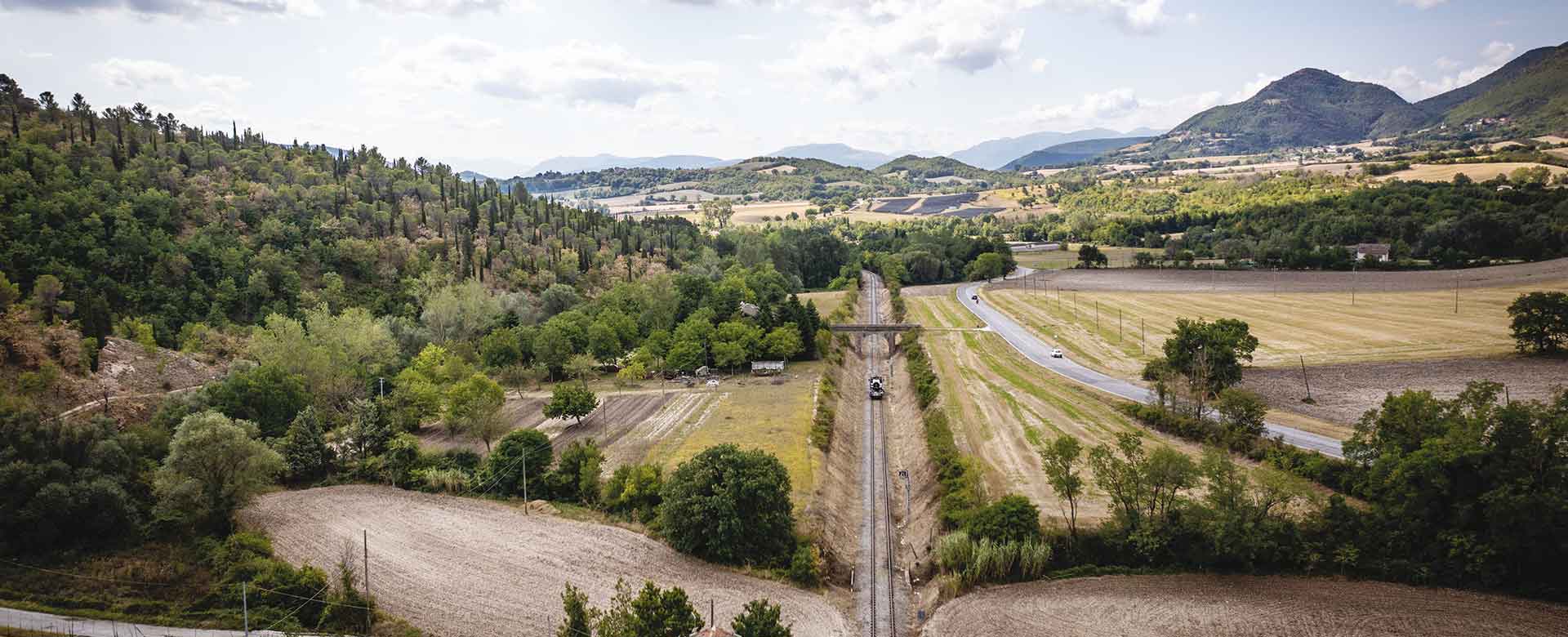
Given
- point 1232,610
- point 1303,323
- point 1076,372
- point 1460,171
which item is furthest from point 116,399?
point 1460,171

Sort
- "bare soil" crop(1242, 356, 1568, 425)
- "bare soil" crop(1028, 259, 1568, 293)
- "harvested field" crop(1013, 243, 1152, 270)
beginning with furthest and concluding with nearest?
"harvested field" crop(1013, 243, 1152, 270) < "bare soil" crop(1028, 259, 1568, 293) < "bare soil" crop(1242, 356, 1568, 425)

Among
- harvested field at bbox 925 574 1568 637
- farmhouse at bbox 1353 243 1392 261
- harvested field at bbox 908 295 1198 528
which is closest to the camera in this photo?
harvested field at bbox 925 574 1568 637

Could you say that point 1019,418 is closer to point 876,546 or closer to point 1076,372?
point 1076,372

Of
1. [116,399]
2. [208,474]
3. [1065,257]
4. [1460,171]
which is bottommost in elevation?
[208,474]

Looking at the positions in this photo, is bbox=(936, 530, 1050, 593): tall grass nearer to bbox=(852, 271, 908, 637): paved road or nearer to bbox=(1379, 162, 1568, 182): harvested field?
bbox=(852, 271, 908, 637): paved road

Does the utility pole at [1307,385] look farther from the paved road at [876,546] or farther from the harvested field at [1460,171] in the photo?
the harvested field at [1460,171]

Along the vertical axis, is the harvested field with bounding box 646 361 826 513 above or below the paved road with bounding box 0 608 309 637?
above

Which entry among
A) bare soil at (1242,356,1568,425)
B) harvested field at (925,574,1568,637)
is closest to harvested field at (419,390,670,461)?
harvested field at (925,574,1568,637)

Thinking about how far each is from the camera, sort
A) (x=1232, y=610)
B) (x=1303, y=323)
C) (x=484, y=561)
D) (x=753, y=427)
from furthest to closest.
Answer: (x=1303, y=323) < (x=753, y=427) < (x=484, y=561) < (x=1232, y=610)
